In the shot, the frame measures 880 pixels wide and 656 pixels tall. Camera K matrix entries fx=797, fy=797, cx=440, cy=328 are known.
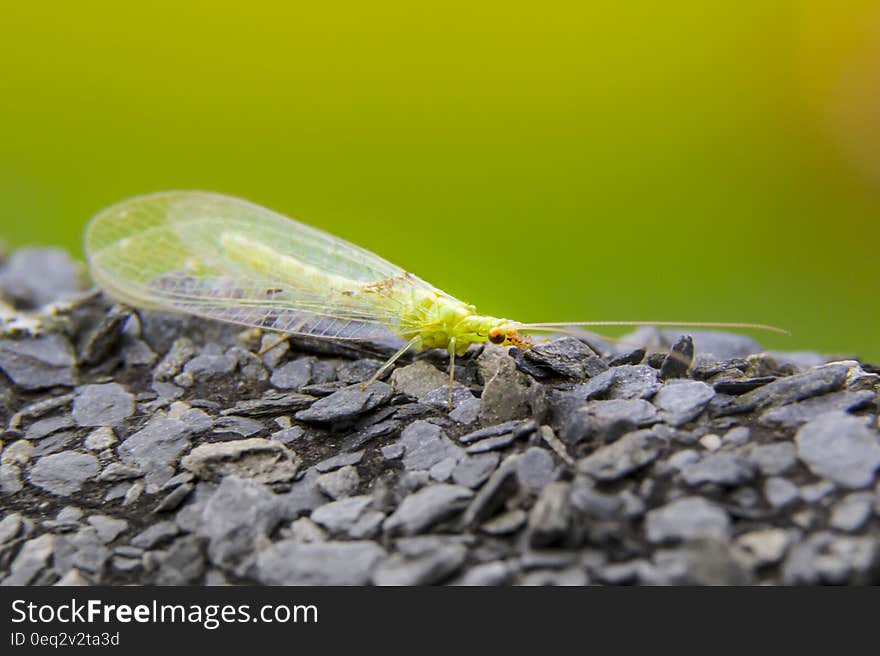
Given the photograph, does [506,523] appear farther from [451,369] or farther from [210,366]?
[210,366]

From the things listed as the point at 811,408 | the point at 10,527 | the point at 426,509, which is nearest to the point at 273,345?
the point at 10,527

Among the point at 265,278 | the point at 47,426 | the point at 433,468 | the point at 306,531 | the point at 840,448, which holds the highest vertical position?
the point at 840,448

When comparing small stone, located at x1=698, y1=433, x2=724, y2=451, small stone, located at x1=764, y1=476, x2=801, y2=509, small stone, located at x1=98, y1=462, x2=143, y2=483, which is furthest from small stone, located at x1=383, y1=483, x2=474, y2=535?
small stone, located at x1=98, y1=462, x2=143, y2=483

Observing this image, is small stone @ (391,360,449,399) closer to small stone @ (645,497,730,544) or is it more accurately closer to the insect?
the insect

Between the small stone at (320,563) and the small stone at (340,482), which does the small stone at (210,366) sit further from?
the small stone at (320,563)

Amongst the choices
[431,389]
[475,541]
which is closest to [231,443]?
[431,389]

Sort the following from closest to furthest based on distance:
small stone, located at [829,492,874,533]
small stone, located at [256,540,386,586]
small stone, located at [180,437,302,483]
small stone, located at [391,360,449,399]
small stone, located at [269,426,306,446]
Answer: small stone, located at [829,492,874,533]
small stone, located at [256,540,386,586]
small stone, located at [180,437,302,483]
small stone, located at [269,426,306,446]
small stone, located at [391,360,449,399]

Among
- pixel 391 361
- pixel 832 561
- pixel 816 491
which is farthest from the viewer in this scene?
pixel 391 361
